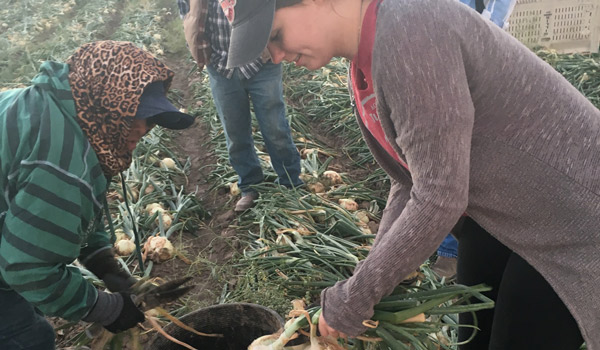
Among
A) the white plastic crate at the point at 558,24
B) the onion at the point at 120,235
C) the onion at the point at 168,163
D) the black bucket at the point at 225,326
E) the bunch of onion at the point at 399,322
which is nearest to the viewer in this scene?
the bunch of onion at the point at 399,322

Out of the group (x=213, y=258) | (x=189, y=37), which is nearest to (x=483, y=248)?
(x=213, y=258)

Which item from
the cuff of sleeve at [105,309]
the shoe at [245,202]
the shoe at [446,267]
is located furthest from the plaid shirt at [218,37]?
the cuff of sleeve at [105,309]

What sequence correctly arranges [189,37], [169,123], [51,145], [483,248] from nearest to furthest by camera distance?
1. [51,145]
2. [483,248]
3. [169,123]
4. [189,37]

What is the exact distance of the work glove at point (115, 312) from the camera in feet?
5.10

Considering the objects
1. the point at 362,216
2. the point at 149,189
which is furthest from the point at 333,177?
the point at 149,189

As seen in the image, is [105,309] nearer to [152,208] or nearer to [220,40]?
[152,208]

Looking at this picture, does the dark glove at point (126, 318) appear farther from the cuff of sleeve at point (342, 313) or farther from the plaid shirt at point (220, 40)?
the plaid shirt at point (220, 40)

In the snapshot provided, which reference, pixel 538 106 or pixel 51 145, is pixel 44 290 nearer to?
pixel 51 145

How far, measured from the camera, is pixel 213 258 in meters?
2.74

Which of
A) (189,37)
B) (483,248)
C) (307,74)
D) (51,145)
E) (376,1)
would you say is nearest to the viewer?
(376,1)

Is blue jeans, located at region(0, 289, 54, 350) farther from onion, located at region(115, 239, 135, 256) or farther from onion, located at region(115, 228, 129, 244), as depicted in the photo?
onion, located at region(115, 228, 129, 244)

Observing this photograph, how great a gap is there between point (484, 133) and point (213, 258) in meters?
2.00

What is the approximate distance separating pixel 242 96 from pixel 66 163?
1.75m

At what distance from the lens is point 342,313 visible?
3.76 feet
